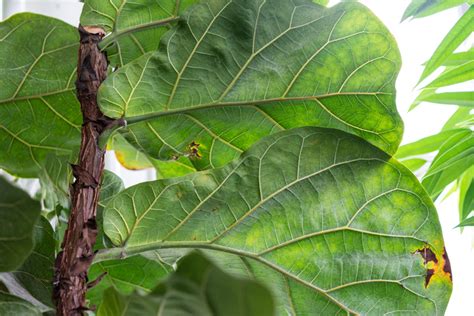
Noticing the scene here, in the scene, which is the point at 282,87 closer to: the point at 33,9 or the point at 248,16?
the point at 248,16

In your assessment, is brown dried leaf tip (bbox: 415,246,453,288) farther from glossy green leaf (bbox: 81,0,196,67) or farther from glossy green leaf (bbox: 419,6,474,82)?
glossy green leaf (bbox: 419,6,474,82)

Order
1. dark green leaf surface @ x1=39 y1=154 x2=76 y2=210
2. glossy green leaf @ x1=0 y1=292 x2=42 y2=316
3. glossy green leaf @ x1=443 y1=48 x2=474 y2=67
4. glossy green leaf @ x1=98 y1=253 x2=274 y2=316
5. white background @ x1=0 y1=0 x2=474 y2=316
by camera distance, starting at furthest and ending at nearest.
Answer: white background @ x1=0 y1=0 x2=474 y2=316
glossy green leaf @ x1=443 y1=48 x2=474 y2=67
dark green leaf surface @ x1=39 y1=154 x2=76 y2=210
glossy green leaf @ x1=0 y1=292 x2=42 y2=316
glossy green leaf @ x1=98 y1=253 x2=274 y2=316

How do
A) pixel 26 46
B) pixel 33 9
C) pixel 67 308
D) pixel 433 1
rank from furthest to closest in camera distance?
pixel 33 9, pixel 433 1, pixel 26 46, pixel 67 308

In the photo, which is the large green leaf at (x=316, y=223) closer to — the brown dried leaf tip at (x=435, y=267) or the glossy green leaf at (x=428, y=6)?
the brown dried leaf tip at (x=435, y=267)

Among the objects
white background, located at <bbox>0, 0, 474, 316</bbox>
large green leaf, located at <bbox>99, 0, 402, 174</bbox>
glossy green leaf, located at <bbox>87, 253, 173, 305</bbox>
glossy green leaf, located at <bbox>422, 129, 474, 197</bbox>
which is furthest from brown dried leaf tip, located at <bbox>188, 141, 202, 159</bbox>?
white background, located at <bbox>0, 0, 474, 316</bbox>

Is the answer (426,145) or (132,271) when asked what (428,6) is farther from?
(132,271)

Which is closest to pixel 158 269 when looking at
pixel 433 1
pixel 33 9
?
pixel 433 1

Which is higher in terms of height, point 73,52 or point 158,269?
point 73,52
